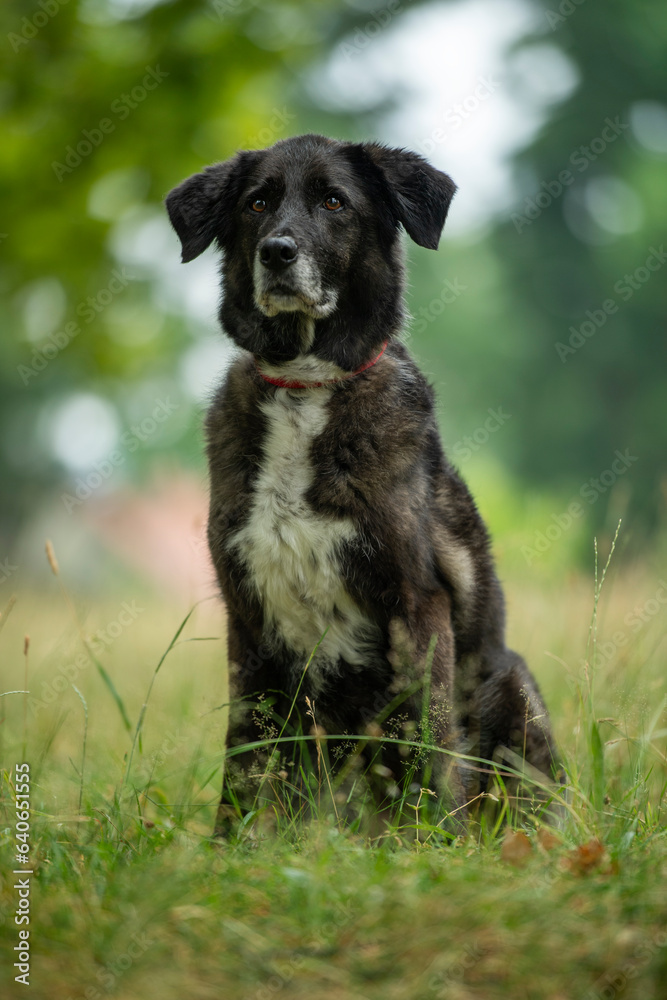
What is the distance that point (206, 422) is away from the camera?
3176mm

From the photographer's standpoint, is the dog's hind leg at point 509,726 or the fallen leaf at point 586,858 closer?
the fallen leaf at point 586,858

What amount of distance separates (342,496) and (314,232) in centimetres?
94

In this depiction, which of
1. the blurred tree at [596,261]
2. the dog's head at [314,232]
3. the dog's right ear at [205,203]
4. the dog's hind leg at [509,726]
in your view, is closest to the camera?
the dog's head at [314,232]

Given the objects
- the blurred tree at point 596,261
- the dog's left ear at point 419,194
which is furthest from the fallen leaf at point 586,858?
the blurred tree at point 596,261

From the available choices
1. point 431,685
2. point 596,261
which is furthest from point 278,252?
point 596,261

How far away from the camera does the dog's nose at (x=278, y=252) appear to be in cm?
283

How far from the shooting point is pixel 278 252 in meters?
2.84

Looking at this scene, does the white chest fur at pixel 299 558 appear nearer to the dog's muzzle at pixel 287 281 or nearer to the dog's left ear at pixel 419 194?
the dog's muzzle at pixel 287 281

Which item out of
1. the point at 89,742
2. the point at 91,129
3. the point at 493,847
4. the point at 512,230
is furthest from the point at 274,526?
the point at 512,230

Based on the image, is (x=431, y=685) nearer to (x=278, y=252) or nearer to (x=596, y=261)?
(x=278, y=252)

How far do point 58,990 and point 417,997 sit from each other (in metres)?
0.63

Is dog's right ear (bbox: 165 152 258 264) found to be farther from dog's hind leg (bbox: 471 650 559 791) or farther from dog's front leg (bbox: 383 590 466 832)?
dog's hind leg (bbox: 471 650 559 791)

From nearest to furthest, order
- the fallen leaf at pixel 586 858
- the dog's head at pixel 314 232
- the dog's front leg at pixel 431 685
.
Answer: the fallen leaf at pixel 586 858 → the dog's front leg at pixel 431 685 → the dog's head at pixel 314 232

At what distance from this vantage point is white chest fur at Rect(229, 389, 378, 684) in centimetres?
274
